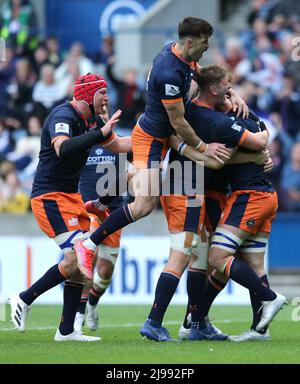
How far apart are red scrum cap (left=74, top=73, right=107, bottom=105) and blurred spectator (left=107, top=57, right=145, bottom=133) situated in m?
8.24

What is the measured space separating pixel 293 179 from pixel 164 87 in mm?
7893

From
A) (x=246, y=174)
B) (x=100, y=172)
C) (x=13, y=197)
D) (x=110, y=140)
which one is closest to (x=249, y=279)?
(x=246, y=174)

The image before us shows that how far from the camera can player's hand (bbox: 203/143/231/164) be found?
923 cm

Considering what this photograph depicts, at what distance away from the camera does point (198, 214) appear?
9.34 m

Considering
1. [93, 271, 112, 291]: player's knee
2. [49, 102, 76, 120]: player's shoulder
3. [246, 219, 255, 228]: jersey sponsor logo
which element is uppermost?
[49, 102, 76, 120]: player's shoulder

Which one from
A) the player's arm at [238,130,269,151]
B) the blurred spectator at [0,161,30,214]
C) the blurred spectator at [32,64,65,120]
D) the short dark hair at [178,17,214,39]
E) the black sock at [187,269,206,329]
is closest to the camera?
the short dark hair at [178,17,214,39]

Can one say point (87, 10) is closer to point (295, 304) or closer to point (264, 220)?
point (295, 304)

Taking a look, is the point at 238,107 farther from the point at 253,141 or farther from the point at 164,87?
the point at 164,87

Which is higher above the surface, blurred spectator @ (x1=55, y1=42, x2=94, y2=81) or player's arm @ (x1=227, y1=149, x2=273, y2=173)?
player's arm @ (x1=227, y1=149, x2=273, y2=173)

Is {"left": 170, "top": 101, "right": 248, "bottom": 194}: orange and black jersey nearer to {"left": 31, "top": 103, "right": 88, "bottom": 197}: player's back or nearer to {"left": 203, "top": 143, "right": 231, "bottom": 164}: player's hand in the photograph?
{"left": 203, "top": 143, "right": 231, "bottom": 164}: player's hand

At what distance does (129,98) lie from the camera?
18.2m

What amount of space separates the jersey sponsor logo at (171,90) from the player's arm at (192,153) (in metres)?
0.53

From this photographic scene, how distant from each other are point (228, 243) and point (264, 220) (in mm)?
482

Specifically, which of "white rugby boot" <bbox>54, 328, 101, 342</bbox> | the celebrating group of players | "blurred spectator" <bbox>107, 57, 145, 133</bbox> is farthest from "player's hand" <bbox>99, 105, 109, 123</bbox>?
"blurred spectator" <bbox>107, 57, 145, 133</bbox>
